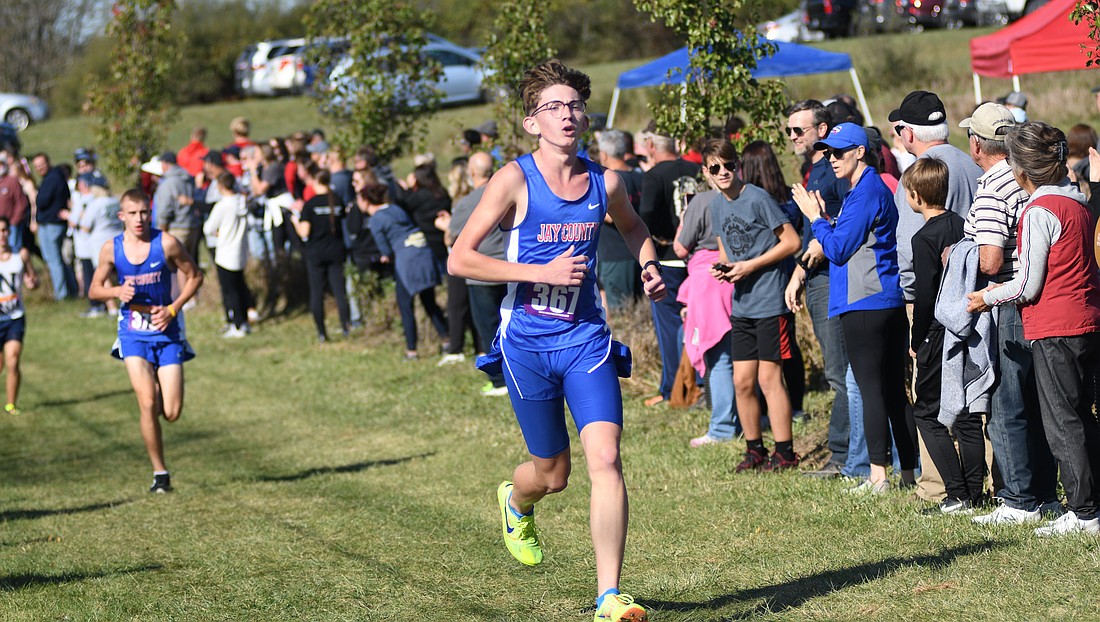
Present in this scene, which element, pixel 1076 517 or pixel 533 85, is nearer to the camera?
pixel 533 85

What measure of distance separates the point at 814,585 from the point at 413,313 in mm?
8664

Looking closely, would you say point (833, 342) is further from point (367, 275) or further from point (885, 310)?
point (367, 275)

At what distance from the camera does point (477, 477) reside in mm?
8977

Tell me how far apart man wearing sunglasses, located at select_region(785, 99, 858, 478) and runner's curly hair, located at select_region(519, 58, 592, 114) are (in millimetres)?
2665

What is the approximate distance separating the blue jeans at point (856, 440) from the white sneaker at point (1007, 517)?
1111 mm

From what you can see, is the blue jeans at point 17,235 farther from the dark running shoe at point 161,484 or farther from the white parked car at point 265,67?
the white parked car at point 265,67

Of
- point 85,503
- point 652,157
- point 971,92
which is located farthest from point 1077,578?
point 971,92

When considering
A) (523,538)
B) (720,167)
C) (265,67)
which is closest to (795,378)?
(720,167)

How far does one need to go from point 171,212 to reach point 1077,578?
14.2 meters

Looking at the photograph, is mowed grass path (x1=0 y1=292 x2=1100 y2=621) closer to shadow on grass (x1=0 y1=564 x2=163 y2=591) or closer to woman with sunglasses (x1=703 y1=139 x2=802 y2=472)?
shadow on grass (x1=0 y1=564 x2=163 y2=591)

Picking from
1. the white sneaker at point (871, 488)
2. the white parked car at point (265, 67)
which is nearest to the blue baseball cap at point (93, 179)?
the white sneaker at point (871, 488)

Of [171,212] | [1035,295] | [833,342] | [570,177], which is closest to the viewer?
[570,177]

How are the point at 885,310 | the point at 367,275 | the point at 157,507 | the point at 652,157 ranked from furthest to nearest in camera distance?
the point at 367,275
the point at 652,157
the point at 157,507
the point at 885,310

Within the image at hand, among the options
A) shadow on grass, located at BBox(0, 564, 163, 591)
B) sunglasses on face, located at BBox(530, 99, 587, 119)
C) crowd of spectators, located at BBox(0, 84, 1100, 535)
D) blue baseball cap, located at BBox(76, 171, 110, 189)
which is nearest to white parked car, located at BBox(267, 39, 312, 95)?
blue baseball cap, located at BBox(76, 171, 110, 189)
